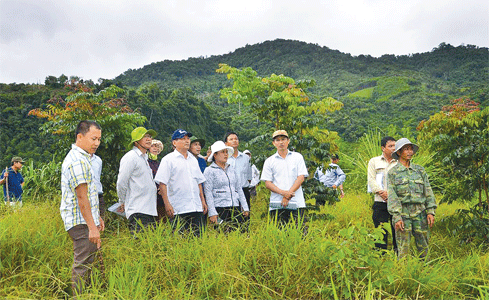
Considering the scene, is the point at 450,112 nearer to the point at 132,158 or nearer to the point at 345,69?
the point at 132,158

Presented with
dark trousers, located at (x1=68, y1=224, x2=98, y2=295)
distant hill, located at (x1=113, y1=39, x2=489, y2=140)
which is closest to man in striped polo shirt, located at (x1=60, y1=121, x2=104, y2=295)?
dark trousers, located at (x1=68, y1=224, x2=98, y2=295)

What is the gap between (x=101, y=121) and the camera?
6172 millimetres

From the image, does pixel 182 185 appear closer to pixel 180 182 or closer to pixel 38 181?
pixel 180 182

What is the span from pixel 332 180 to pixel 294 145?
3962 millimetres

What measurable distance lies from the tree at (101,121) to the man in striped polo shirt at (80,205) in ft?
9.63

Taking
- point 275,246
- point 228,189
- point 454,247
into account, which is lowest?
point 454,247

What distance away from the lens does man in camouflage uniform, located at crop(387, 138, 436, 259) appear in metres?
4.19

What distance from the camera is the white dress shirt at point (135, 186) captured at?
13.8 feet

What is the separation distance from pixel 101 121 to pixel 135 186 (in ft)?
7.91

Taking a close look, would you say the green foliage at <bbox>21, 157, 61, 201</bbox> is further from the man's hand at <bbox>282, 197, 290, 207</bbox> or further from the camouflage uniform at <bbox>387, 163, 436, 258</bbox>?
the camouflage uniform at <bbox>387, 163, 436, 258</bbox>

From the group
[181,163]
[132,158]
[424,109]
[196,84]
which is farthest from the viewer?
[196,84]

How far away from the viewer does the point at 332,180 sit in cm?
951

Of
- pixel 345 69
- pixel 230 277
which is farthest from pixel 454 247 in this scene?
pixel 345 69

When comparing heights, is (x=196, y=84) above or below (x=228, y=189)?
above
